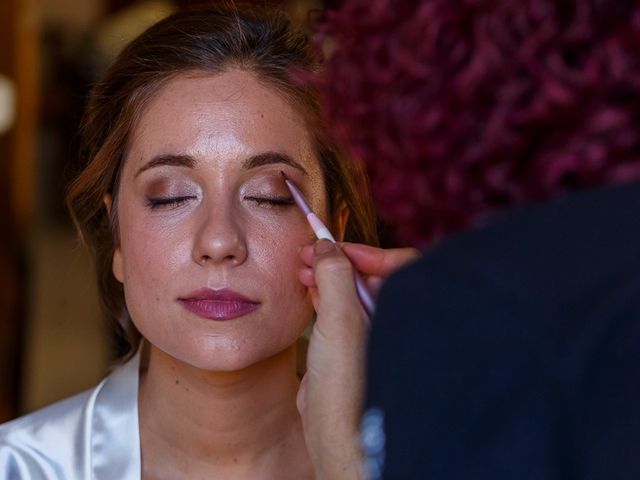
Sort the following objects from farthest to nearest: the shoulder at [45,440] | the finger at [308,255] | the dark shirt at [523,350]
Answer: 1. the shoulder at [45,440]
2. the finger at [308,255]
3. the dark shirt at [523,350]

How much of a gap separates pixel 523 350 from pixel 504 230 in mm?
70

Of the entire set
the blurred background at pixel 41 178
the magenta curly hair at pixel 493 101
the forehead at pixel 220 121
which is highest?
the magenta curly hair at pixel 493 101

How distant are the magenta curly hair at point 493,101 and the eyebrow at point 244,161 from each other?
590 millimetres

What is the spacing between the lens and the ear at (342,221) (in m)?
1.42

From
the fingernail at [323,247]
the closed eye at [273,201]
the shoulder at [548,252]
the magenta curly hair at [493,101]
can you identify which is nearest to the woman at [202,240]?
the closed eye at [273,201]

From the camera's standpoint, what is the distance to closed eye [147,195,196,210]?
1.24m

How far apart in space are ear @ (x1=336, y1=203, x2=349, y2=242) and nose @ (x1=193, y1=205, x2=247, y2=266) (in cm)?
23

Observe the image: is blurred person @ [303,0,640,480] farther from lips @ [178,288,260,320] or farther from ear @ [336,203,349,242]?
ear @ [336,203,349,242]

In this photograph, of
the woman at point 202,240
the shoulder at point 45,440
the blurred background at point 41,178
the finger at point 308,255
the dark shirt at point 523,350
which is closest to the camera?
the dark shirt at point 523,350

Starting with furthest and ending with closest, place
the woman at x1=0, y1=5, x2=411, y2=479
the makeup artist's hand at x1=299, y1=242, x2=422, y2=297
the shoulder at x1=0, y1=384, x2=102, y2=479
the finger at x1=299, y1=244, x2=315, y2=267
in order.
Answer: the shoulder at x1=0, y1=384, x2=102, y2=479
the woman at x1=0, y1=5, x2=411, y2=479
the finger at x1=299, y1=244, x2=315, y2=267
the makeup artist's hand at x1=299, y1=242, x2=422, y2=297

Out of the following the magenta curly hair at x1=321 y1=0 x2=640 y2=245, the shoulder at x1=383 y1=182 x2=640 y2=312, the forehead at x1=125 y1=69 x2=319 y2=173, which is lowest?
the forehead at x1=125 y1=69 x2=319 y2=173

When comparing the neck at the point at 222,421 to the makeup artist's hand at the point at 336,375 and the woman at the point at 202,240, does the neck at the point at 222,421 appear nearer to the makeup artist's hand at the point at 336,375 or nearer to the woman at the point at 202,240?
the woman at the point at 202,240

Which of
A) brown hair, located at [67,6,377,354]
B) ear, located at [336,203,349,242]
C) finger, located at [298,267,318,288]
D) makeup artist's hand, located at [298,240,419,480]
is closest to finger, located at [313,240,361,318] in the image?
makeup artist's hand, located at [298,240,419,480]

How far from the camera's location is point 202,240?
3.91 feet
